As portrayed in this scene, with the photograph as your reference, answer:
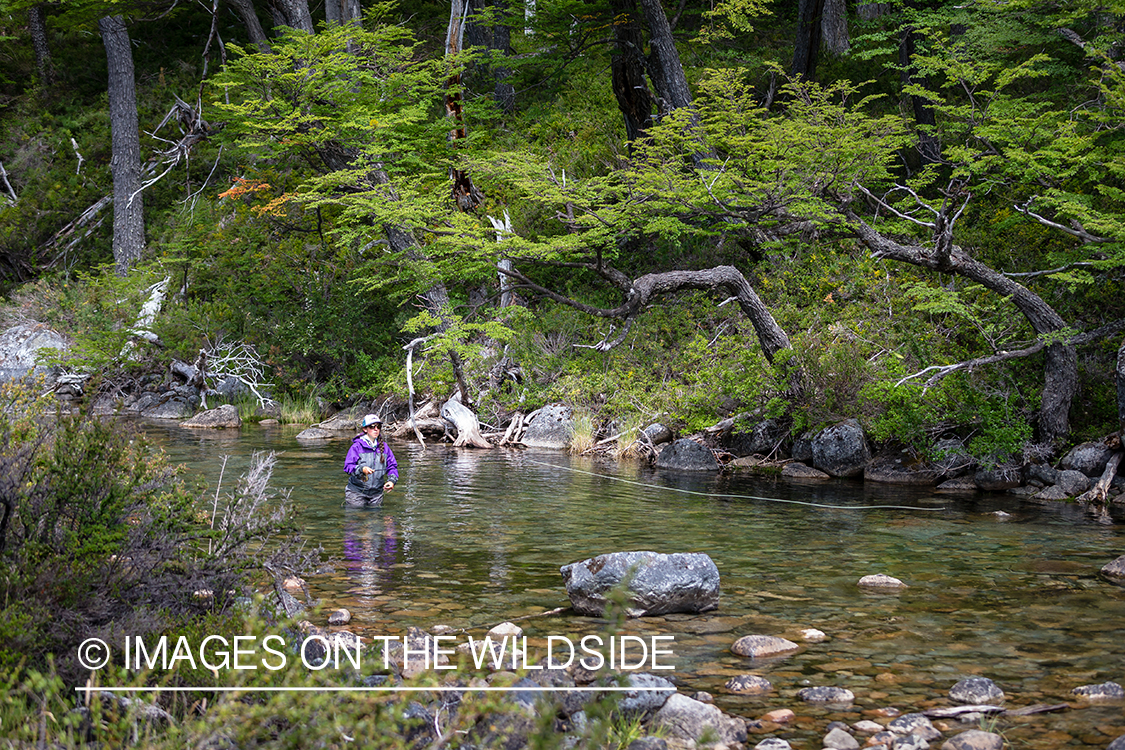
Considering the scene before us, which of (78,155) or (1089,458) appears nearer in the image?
(1089,458)

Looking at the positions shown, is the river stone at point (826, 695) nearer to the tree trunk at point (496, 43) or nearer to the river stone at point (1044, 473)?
the river stone at point (1044, 473)

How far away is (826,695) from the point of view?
5098 mm

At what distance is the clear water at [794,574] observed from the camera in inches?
214

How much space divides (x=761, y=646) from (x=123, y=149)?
26658 mm

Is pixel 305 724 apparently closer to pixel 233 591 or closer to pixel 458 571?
pixel 233 591

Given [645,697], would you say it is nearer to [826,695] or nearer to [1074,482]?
[826,695]

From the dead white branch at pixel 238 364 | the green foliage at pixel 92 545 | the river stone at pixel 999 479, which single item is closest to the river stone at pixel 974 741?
the green foliage at pixel 92 545

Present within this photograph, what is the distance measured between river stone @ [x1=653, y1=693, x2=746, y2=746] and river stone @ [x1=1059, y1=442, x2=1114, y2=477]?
913 centimetres

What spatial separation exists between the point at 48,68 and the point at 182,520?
112 feet

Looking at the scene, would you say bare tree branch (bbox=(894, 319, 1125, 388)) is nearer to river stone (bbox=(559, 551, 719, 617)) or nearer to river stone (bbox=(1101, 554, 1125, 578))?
river stone (bbox=(1101, 554, 1125, 578))

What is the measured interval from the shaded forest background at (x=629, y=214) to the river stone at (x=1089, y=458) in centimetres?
43

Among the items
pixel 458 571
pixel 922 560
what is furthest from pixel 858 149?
pixel 458 571

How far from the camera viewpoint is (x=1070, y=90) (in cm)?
1742

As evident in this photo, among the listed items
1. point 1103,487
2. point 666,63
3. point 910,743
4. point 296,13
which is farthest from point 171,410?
point 910,743
